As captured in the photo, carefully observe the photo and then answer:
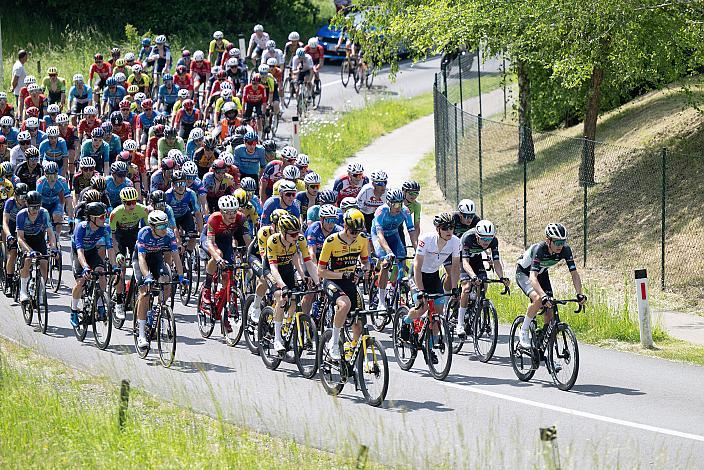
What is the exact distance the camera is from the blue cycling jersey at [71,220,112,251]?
53.8 feet

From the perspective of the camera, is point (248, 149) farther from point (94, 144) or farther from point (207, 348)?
point (207, 348)

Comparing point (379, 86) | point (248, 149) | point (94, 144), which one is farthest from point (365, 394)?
point (379, 86)

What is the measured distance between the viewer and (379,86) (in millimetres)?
40281

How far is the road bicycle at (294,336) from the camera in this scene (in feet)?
47.8

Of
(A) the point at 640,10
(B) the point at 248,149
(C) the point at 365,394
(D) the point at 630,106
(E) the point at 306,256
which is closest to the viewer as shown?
(C) the point at 365,394

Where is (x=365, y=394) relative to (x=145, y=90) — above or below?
below

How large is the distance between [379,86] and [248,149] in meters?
18.8

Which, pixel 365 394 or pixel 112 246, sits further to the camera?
pixel 112 246

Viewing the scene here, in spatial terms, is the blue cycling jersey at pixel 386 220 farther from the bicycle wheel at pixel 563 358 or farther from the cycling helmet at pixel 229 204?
the bicycle wheel at pixel 563 358

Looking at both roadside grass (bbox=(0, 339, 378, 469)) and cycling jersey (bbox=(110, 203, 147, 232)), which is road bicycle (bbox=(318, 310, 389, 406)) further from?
cycling jersey (bbox=(110, 203, 147, 232))

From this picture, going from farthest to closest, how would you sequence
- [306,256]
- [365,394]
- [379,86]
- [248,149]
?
[379,86]
[248,149]
[306,256]
[365,394]

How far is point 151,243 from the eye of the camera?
15742 mm

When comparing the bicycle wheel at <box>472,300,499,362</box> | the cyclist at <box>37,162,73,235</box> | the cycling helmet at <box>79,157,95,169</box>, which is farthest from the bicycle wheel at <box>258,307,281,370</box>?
the cycling helmet at <box>79,157,95,169</box>

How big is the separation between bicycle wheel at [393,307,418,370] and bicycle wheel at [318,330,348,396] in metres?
1.23
